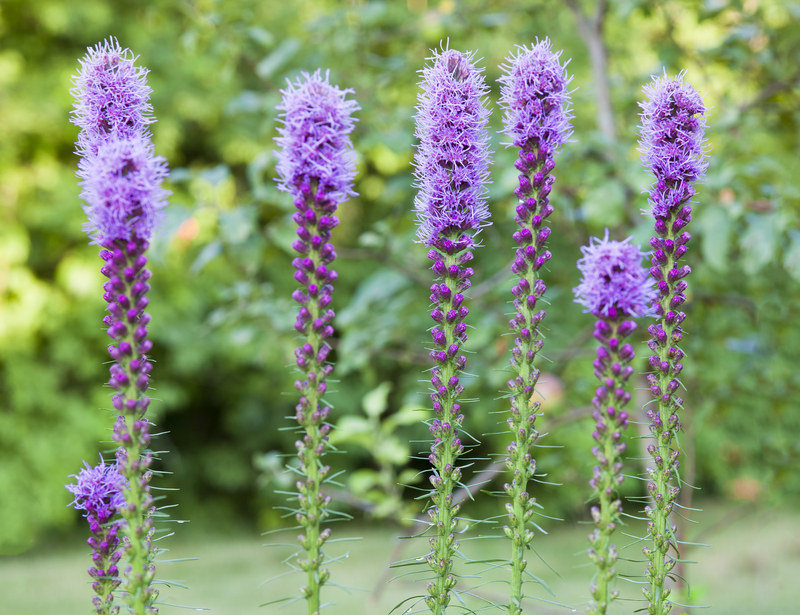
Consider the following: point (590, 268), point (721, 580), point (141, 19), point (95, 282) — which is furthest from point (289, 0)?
point (590, 268)

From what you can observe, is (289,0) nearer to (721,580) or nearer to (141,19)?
(141,19)

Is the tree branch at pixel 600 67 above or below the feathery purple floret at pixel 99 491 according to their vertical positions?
above

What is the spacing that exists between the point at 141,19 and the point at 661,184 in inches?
403

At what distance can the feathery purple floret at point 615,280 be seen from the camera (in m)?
2.04

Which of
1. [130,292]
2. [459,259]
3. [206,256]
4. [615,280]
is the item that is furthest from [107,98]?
[206,256]

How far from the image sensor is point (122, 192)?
6.45ft

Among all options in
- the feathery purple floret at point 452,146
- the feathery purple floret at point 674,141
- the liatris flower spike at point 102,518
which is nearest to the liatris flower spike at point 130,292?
the liatris flower spike at point 102,518

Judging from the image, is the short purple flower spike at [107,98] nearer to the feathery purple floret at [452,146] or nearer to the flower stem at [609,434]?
the feathery purple floret at [452,146]

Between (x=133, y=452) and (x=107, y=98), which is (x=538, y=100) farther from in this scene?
(x=133, y=452)

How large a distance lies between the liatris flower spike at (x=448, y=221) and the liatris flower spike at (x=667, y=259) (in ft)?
1.72

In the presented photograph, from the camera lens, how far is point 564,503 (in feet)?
37.6

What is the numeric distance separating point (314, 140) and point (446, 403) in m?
0.89

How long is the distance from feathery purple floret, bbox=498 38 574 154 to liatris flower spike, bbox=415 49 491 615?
0.10m

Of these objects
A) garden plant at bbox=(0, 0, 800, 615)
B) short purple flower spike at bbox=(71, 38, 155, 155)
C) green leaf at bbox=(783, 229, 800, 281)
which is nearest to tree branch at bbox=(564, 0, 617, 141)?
garden plant at bbox=(0, 0, 800, 615)
